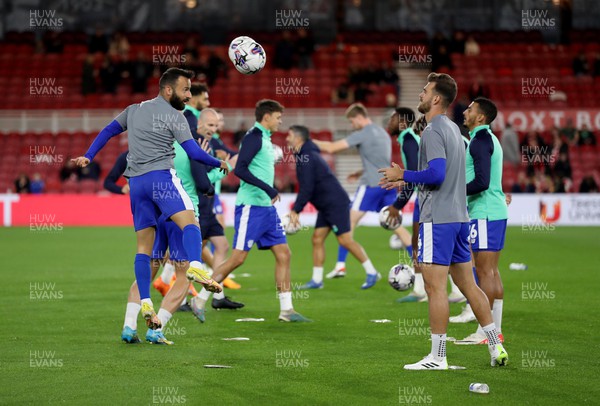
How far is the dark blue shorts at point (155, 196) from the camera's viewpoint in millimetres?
8742

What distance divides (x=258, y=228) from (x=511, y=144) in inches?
779

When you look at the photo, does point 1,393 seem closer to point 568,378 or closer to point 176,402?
point 176,402

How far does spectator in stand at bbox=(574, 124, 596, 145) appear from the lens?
100 feet

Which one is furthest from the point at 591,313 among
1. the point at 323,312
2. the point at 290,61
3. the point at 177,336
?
the point at 290,61

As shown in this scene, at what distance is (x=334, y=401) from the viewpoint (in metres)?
6.72

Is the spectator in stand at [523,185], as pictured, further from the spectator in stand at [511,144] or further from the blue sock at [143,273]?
the blue sock at [143,273]

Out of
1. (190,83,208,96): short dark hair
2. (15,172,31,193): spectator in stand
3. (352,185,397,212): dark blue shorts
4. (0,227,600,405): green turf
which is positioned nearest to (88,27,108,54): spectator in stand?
(15,172,31,193): spectator in stand

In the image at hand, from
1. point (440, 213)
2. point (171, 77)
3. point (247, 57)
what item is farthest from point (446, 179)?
point (247, 57)

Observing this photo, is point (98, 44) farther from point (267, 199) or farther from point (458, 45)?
point (267, 199)

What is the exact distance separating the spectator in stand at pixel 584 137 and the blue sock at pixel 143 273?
78.6ft

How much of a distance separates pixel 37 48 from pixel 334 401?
103 ft

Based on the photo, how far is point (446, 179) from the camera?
7.88 m

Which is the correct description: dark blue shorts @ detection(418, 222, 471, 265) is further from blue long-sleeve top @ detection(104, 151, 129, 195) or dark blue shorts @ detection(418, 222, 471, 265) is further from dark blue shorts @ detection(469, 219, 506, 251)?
blue long-sleeve top @ detection(104, 151, 129, 195)

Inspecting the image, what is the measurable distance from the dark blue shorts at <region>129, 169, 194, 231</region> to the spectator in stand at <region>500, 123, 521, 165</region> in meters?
21.6
